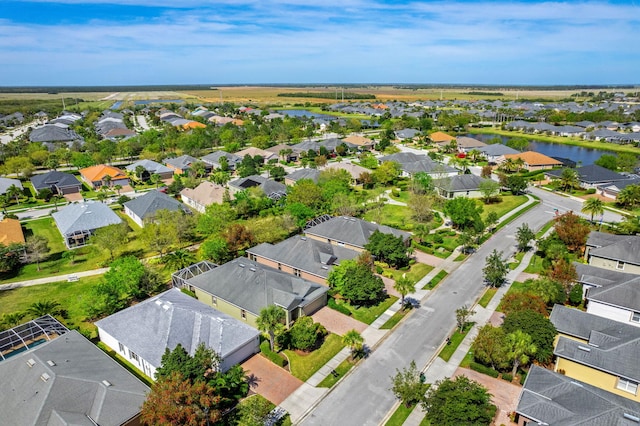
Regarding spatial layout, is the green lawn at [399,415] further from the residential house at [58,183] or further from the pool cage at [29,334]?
the residential house at [58,183]

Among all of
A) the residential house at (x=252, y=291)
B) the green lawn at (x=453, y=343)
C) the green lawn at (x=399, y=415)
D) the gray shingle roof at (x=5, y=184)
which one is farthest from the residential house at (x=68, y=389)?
the gray shingle roof at (x=5, y=184)

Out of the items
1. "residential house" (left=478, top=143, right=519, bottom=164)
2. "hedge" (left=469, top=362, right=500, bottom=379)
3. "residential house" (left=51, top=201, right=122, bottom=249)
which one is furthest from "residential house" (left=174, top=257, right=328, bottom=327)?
"residential house" (left=478, top=143, right=519, bottom=164)

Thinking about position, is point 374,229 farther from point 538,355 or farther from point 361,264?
point 538,355

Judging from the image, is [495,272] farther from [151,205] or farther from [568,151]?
[568,151]

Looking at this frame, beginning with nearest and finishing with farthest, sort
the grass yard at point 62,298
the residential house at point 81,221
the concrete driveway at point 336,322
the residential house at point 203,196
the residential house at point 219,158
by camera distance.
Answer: the concrete driveway at point 336,322, the grass yard at point 62,298, the residential house at point 81,221, the residential house at point 203,196, the residential house at point 219,158

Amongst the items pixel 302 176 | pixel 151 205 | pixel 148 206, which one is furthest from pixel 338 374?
pixel 302 176

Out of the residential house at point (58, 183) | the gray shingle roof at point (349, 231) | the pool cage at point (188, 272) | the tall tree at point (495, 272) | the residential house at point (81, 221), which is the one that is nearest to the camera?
the tall tree at point (495, 272)

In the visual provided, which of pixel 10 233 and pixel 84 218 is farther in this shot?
pixel 84 218
